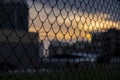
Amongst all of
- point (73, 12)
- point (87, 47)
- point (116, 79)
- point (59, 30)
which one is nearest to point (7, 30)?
point (59, 30)

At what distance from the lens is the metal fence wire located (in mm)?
3479

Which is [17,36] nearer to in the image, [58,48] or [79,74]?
[58,48]

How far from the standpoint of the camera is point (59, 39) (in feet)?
13.1

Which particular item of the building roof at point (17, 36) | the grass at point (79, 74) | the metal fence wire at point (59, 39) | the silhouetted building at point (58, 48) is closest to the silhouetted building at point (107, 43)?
the metal fence wire at point (59, 39)

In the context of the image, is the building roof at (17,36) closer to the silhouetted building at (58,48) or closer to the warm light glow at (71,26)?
the warm light glow at (71,26)

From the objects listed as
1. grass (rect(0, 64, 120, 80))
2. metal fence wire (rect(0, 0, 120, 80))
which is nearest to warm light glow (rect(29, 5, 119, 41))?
metal fence wire (rect(0, 0, 120, 80))

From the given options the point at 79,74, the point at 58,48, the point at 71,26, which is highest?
the point at 71,26

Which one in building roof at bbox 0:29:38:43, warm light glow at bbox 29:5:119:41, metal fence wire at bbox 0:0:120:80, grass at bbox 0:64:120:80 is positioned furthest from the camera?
grass at bbox 0:64:120:80

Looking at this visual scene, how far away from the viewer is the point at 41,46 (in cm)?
374

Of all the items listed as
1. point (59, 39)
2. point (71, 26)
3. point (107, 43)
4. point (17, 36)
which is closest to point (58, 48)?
point (59, 39)

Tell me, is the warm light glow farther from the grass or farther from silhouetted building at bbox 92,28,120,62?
the grass

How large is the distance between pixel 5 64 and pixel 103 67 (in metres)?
1.74

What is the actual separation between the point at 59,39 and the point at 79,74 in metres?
→ 0.83

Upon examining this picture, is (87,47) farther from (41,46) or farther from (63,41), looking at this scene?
(41,46)
